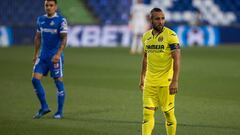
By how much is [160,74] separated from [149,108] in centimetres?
49

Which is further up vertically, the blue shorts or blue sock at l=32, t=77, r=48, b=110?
the blue shorts

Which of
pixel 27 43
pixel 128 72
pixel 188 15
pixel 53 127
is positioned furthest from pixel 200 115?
pixel 188 15

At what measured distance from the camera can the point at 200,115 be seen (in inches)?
441

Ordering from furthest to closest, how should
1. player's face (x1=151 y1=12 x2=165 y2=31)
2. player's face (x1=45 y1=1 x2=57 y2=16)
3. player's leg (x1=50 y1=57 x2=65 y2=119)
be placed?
player's leg (x1=50 y1=57 x2=65 y2=119), player's face (x1=45 y1=1 x2=57 y2=16), player's face (x1=151 y1=12 x2=165 y2=31)

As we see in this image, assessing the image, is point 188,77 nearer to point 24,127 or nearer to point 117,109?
point 117,109

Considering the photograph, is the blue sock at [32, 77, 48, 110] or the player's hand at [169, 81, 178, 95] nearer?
the player's hand at [169, 81, 178, 95]

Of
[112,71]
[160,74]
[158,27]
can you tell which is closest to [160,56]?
[160,74]

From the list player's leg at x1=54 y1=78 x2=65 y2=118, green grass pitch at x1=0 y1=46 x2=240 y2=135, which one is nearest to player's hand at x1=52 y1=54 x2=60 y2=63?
player's leg at x1=54 y1=78 x2=65 y2=118

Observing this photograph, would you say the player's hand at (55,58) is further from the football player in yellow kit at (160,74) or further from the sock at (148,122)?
the sock at (148,122)

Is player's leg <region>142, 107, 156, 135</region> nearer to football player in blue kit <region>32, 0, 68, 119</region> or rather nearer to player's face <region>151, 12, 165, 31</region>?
player's face <region>151, 12, 165, 31</region>

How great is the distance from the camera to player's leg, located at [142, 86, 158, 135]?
831cm

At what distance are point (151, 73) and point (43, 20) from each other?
3.13m

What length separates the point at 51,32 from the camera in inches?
428

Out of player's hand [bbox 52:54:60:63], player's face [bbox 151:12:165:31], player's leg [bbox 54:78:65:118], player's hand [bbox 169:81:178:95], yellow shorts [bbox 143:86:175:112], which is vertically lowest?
player's leg [bbox 54:78:65:118]
